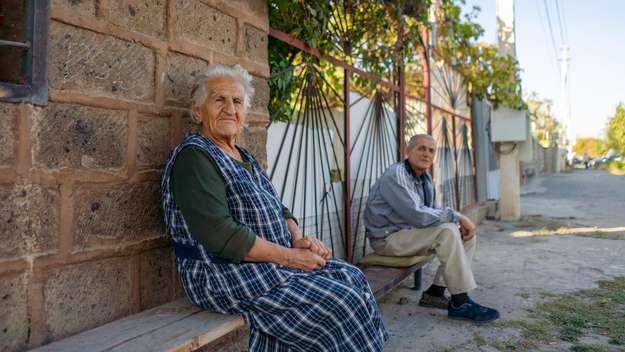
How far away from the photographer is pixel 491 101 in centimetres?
862

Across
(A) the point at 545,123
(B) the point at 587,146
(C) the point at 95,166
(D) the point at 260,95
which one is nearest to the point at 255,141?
(D) the point at 260,95

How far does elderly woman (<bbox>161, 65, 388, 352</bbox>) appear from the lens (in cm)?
180

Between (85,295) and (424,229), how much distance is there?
7.80 ft

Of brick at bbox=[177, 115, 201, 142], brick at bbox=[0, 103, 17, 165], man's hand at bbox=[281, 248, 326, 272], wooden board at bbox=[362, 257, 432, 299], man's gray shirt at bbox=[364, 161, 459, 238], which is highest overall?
brick at bbox=[177, 115, 201, 142]

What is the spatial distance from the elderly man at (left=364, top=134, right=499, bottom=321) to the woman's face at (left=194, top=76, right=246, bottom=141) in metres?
1.75

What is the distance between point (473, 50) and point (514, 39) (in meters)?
1.00

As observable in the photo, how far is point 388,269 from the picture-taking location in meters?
3.54

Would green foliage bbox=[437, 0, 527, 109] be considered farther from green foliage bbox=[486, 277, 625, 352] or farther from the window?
the window

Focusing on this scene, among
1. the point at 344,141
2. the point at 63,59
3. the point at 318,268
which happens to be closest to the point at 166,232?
the point at 318,268

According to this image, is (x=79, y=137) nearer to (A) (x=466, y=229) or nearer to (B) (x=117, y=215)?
(B) (x=117, y=215)

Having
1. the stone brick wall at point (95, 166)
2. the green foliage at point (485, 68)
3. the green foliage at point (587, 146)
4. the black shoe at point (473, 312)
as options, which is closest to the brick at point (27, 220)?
the stone brick wall at point (95, 166)

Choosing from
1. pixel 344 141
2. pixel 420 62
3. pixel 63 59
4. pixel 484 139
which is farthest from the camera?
pixel 484 139

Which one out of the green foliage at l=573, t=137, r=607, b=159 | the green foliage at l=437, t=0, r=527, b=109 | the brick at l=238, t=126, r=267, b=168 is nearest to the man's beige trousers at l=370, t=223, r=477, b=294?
the brick at l=238, t=126, r=267, b=168

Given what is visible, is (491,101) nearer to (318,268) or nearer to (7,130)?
(318,268)
